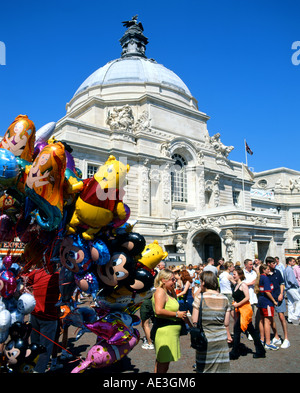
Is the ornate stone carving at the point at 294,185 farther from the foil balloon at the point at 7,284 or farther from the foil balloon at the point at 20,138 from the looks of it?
the foil balloon at the point at 7,284

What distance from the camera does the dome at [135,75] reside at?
107ft

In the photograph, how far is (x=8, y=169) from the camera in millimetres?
4340

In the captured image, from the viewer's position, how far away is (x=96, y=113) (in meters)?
28.5

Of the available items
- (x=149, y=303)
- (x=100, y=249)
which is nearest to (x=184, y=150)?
(x=149, y=303)

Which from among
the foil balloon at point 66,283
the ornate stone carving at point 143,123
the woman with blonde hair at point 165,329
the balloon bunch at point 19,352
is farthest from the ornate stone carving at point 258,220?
the balloon bunch at point 19,352

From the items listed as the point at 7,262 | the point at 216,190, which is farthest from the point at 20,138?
the point at 216,190

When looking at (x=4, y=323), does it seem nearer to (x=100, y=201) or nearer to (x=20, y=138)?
(x=100, y=201)

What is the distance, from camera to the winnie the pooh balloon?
435 centimetres

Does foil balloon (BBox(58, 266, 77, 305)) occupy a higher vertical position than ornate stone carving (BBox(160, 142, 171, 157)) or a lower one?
lower

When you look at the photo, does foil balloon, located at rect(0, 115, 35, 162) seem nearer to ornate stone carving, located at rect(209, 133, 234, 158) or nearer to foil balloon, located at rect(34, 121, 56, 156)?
foil balloon, located at rect(34, 121, 56, 156)

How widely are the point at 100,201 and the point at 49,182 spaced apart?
0.72 m

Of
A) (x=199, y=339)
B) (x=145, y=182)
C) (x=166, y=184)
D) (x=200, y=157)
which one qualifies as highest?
(x=200, y=157)

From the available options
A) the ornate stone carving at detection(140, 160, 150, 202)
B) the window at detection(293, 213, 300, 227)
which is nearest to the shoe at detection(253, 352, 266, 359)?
the ornate stone carving at detection(140, 160, 150, 202)
